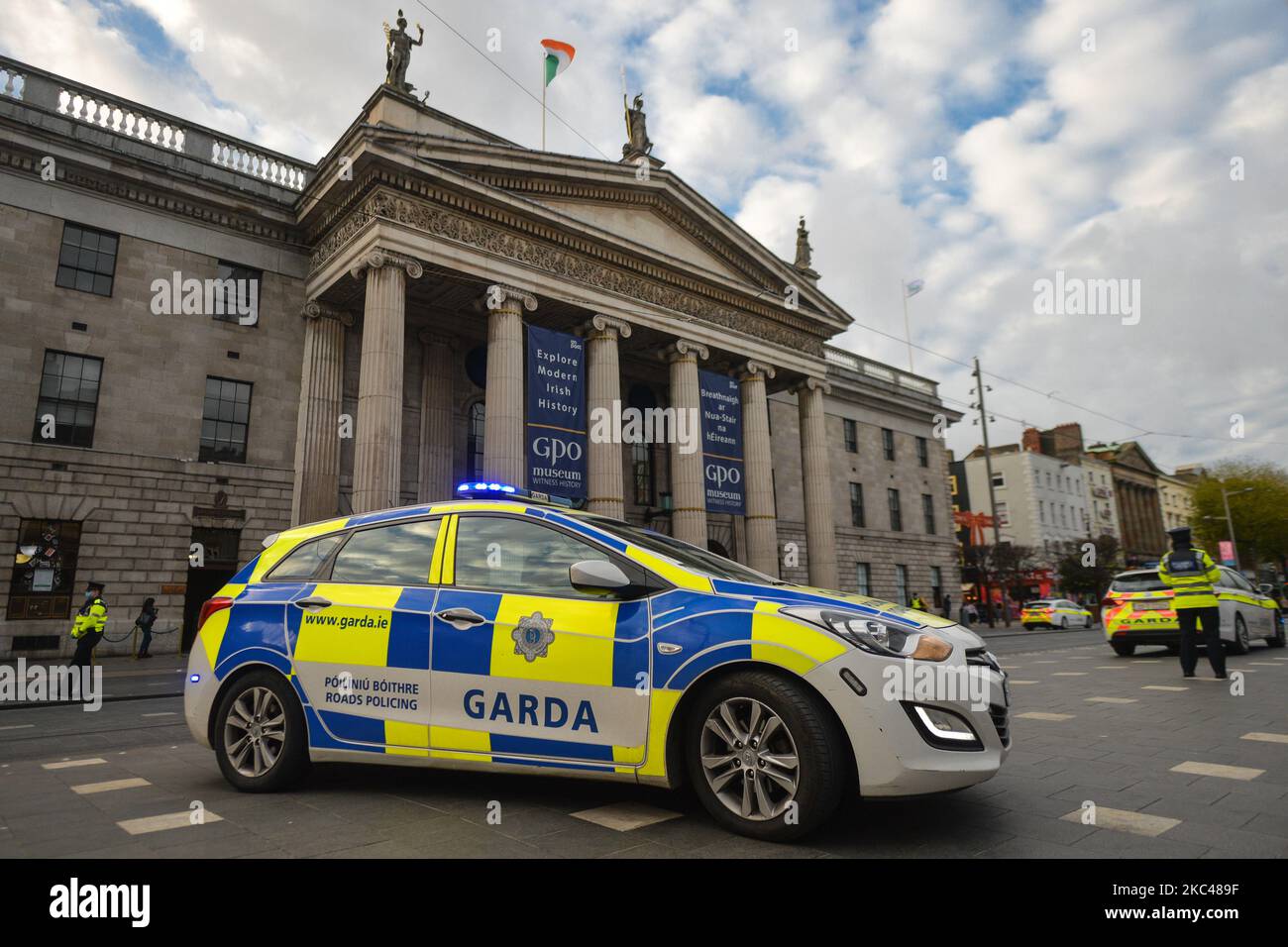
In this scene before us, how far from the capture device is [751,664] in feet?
11.6

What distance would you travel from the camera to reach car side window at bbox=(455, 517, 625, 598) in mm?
4133

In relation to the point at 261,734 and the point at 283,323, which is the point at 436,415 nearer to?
the point at 283,323

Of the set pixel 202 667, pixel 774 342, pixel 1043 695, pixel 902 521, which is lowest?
pixel 1043 695

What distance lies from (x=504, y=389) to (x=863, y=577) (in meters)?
24.2

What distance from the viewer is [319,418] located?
19938 millimetres

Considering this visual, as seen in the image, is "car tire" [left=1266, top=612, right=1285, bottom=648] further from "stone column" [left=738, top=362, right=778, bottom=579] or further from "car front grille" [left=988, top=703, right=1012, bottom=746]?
"car front grille" [left=988, top=703, right=1012, bottom=746]

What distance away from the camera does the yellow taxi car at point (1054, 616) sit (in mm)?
36781

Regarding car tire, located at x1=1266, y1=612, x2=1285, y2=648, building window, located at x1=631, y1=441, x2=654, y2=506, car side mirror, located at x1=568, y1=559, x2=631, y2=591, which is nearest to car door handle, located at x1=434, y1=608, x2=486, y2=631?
car side mirror, located at x1=568, y1=559, x2=631, y2=591

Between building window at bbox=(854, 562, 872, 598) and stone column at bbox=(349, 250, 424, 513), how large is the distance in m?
25.6

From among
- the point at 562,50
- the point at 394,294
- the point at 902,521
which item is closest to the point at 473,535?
the point at 394,294

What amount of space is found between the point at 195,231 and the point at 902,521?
34.1 m

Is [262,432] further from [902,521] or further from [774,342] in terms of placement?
[902,521]

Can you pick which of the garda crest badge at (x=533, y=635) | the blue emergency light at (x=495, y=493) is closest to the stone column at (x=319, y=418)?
the blue emergency light at (x=495, y=493)
